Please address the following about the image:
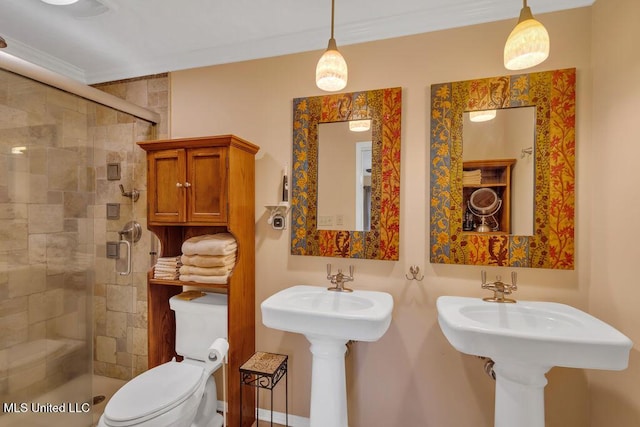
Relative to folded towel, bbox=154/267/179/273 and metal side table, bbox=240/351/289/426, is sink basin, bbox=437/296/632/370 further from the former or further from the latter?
folded towel, bbox=154/267/179/273

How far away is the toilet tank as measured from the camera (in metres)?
1.76

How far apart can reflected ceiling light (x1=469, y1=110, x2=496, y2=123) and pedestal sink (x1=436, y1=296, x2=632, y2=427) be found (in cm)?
96

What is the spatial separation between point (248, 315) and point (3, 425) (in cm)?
143

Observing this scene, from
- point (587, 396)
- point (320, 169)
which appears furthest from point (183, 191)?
point (587, 396)

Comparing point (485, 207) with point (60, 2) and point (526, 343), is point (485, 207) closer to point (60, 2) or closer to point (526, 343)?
point (526, 343)

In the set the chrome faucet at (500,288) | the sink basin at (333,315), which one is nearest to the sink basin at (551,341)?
the chrome faucet at (500,288)

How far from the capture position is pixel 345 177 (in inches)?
70.3

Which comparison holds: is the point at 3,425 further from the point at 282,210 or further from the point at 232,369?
the point at 282,210

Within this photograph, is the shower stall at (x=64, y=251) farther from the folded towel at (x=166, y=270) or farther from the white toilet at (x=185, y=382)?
the white toilet at (x=185, y=382)

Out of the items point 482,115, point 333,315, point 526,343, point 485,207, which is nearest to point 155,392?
point 333,315

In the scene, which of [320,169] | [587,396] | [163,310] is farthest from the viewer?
[163,310]

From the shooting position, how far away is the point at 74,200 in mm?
1991

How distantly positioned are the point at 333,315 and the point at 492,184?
1.11 metres

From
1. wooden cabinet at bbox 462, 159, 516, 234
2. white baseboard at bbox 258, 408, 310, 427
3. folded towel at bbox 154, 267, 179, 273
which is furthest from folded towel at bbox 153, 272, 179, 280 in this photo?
wooden cabinet at bbox 462, 159, 516, 234
